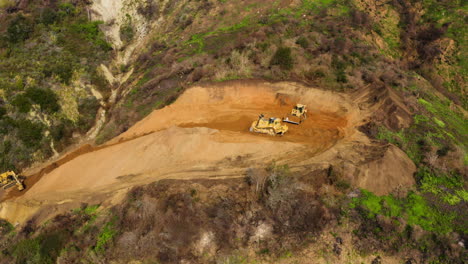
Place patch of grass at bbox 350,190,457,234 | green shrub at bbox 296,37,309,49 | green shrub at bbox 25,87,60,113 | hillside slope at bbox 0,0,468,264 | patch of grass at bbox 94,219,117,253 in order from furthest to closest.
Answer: green shrub at bbox 296,37,309,49
green shrub at bbox 25,87,60,113
patch of grass at bbox 94,219,117,253
hillside slope at bbox 0,0,468,264
patch of grass at bbox 350,190,457,234

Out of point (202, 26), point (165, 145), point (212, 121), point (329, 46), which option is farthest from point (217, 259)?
point (202, 26)

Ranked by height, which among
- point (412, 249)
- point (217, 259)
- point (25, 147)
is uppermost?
point (25, 147)

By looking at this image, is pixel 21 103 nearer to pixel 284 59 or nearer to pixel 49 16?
pixel 49 16

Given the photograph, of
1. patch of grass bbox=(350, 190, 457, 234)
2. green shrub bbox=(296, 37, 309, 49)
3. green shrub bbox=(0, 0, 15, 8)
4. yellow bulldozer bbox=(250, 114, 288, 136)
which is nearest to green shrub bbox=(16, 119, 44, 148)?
yellow bulldozer bbox=(250, 114, 288, 136)

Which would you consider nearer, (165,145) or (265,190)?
(265,190)

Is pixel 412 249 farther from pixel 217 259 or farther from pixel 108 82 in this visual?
pixel 108 82

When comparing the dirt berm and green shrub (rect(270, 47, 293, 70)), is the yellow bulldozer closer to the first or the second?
the dirt berm

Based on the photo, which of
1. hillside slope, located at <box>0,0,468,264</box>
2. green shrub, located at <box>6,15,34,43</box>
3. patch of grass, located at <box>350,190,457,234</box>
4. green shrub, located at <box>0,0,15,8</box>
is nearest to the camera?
patch of grass, located at <box>350,190,457,234</box>

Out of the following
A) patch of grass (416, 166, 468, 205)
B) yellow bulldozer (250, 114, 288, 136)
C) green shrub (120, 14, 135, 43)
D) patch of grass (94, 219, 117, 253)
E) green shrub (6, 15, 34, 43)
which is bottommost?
patch of grass (416, 166, 468, 205)

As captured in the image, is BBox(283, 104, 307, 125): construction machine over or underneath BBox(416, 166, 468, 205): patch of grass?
over
